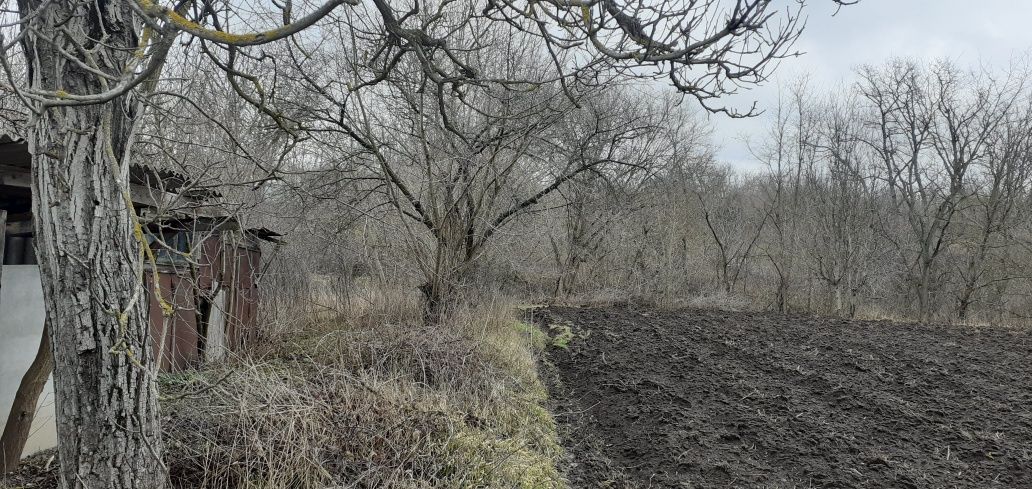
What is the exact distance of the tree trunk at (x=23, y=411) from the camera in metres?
3.84

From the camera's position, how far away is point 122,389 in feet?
9.09

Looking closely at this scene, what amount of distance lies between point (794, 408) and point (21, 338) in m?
6.15

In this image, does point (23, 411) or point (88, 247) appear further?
point (23, 411)

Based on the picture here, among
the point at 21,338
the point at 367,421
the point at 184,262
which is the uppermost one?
the point at 184,262

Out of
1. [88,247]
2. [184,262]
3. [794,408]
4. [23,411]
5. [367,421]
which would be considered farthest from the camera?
[184,262]

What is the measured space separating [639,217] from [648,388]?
10.3 meters

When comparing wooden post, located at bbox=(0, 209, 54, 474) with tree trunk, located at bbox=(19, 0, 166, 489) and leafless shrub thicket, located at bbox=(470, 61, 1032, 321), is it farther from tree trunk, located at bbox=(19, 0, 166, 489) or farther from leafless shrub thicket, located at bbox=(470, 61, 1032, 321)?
leafless shrub thicket, located at bbox=(470, 61, 1032, 321)

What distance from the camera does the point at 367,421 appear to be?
4059 mm

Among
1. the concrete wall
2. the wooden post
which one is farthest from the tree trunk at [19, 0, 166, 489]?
the concrete wall

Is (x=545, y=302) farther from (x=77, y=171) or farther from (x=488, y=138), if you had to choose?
(x=77, y=171)

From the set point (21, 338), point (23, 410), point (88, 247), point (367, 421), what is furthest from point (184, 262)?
point (88, 247)

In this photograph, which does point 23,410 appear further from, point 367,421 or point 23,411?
point 367,421

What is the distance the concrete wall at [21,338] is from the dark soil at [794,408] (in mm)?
3735

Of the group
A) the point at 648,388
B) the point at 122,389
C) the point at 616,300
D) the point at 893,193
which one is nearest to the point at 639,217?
the point at 616,300
